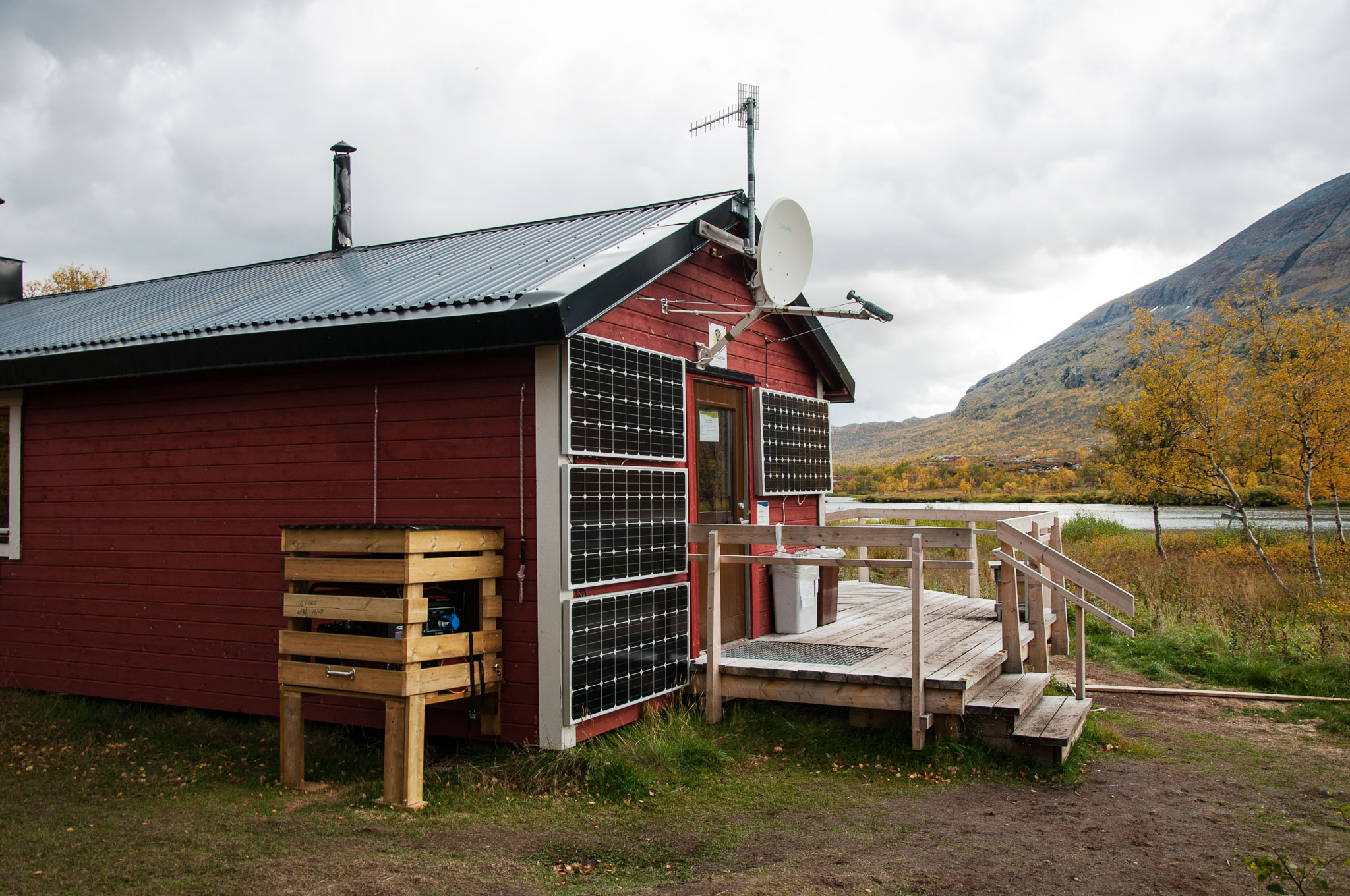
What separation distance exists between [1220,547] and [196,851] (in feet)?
58.9

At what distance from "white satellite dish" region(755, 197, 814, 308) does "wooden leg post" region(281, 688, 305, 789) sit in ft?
13.3

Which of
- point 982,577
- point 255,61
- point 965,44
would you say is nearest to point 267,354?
point 255,61

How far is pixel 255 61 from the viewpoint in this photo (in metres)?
12.0

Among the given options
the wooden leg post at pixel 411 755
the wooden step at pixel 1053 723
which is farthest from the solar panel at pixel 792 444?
the wooden leg post at pixel 411 755

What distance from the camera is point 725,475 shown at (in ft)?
24.0

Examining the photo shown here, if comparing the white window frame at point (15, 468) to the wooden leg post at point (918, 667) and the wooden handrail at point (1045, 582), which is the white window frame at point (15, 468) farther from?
the wooden handrail at point (1045, 582)

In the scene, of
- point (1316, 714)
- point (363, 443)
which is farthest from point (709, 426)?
point (1316, 714)

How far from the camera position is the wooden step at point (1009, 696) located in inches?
218

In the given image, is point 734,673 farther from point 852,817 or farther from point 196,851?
point 196,851

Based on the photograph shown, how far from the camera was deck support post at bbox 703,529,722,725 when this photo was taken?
601 cm

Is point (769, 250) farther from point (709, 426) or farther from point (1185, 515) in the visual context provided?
point (1185, 515)

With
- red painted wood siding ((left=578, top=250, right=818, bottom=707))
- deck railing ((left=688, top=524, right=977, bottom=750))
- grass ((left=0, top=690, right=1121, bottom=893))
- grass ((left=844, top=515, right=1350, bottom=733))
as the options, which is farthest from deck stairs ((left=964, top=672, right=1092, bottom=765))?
grass ((left=844, top=515, right=1350, bottom=733))

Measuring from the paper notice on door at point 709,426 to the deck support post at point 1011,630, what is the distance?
7.52 ft

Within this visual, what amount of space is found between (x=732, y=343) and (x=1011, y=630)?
3.08m
